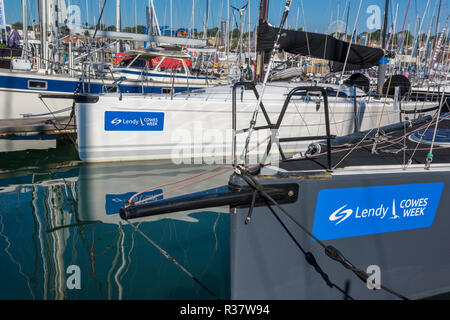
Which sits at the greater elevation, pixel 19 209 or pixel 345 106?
pixel 345 106

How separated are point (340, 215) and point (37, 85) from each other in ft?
37.5

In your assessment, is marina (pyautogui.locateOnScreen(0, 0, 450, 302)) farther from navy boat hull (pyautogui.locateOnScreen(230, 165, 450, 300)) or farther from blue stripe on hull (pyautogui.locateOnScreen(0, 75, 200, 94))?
blue stripe on hull (pyautogui.locateOnScreen(0, 75, 200, 94))

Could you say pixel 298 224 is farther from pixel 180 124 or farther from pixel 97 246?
pixel 180 124

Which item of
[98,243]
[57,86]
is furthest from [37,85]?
[98,243]

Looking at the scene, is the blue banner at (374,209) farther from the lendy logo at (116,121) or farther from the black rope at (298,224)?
the lendy logo at (116,121)

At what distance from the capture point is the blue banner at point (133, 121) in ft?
26.2

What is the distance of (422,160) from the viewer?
3.46m

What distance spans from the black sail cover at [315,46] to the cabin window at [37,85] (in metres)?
7.46

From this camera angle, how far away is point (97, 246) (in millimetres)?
4480

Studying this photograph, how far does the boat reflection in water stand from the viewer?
143 inches

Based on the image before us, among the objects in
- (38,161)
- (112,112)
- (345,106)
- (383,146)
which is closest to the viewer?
(383,146)
